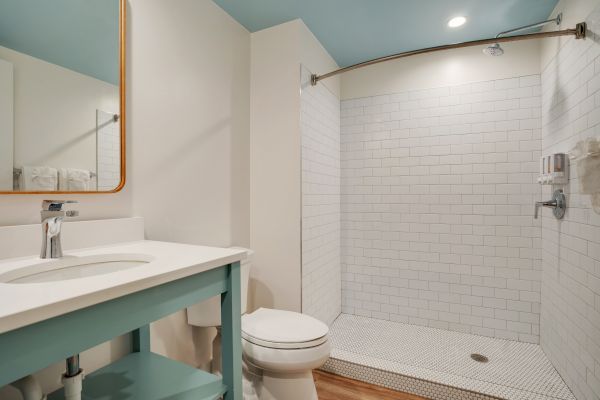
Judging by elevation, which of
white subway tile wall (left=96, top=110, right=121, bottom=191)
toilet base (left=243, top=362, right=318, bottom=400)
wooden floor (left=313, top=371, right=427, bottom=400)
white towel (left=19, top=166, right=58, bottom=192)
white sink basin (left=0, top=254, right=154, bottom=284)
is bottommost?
wooden floor (left=313, top=371, right=427, bottom=400)

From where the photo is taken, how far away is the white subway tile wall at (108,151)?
1.30 m

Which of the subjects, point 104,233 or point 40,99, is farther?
point 104,233

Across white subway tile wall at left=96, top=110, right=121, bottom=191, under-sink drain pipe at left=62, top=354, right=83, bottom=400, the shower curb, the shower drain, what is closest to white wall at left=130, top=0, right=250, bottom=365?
white subway tile wall at left=96, top=110, right=121, bottom=191

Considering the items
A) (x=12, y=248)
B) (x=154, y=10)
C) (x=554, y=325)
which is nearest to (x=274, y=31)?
(x=154, y=10)

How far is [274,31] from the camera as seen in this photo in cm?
217

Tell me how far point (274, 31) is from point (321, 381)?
2.34m

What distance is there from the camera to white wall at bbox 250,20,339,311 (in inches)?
83.1

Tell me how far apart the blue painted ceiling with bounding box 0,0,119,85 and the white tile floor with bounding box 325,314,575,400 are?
2078mm

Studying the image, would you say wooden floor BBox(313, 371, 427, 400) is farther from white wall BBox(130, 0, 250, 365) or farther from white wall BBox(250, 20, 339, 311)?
white wall BBox(130, 0, 250, 365)

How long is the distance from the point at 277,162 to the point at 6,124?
4.57 ft

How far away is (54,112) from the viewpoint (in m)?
1.15

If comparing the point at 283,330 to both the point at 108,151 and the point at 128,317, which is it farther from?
the point at 108,151

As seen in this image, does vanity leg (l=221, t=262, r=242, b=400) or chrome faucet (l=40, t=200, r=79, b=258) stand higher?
chrome faucet (l=40, t=200, r=79, b=258)

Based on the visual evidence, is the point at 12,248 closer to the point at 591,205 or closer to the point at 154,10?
the point at 154,10
